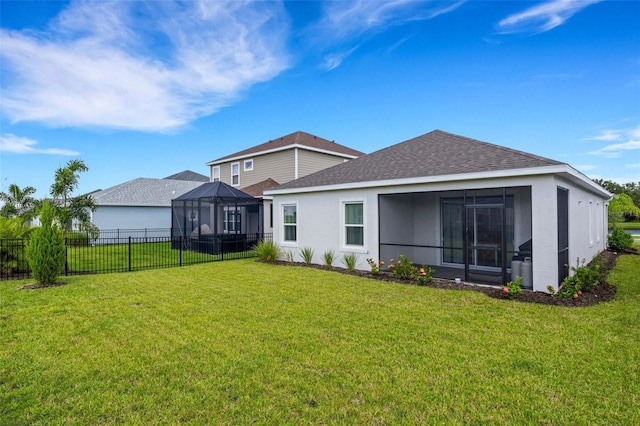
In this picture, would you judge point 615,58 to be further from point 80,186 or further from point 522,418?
point 80,186

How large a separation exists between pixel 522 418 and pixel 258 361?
283 centimetres

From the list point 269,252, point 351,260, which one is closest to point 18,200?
point 269,252

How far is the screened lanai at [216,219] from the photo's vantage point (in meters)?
16.7

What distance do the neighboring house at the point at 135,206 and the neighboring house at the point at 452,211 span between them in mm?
15918

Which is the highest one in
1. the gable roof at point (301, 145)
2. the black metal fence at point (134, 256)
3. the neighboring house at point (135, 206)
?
the gable roof at point (301, 145)

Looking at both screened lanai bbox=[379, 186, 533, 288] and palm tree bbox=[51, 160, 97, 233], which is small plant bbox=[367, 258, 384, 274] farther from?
palm tree bbox=[51, 160, 97, 233]

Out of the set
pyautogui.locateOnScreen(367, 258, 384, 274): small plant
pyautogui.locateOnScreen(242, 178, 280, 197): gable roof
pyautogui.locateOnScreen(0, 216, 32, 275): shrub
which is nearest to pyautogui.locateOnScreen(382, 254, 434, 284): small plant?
pyautogui.locateOnScreen(367, 258, 384, 274): small plant

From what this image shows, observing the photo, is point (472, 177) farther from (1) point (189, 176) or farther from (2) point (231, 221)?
(1) point (189, 176)

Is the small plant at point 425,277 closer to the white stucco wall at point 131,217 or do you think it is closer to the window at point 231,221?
the window at point 231,221

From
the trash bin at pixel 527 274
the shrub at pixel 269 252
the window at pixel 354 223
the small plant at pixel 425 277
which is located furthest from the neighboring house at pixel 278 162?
the trash bin at pixel 527 274

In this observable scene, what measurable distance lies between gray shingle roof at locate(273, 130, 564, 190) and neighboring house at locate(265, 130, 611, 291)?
4 cm

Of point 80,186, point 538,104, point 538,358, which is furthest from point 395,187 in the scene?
point 80,186

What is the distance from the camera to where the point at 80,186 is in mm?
17266

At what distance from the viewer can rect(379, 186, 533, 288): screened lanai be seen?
9.91m
